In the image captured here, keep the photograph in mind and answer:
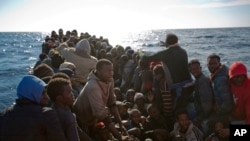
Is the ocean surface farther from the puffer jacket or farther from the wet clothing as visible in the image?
the wet clothing

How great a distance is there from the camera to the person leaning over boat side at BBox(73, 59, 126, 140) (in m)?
4.66

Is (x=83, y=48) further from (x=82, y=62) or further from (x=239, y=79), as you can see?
(x=239, y=79)

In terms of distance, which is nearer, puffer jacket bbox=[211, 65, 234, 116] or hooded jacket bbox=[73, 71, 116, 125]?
hooded jacket bbox=[73, 71, 116, 125]

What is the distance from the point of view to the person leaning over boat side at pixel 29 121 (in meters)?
2.90

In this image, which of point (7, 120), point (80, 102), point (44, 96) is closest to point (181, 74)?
point (80, 102)

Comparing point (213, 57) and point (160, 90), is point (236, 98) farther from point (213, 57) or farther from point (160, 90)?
point (160, 90)

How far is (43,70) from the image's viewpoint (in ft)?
16.3

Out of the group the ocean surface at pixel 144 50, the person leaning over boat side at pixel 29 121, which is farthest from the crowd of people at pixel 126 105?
the ocean surface at pixel 144 50

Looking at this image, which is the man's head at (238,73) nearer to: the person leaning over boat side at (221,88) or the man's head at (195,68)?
the person leaning over boat side at (221,88)

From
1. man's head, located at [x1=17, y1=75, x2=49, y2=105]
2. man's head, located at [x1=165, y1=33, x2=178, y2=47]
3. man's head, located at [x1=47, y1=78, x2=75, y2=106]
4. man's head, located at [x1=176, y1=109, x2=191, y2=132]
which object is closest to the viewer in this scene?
man's head, located at [x1=17, y1=75, x2=49, y2=105]

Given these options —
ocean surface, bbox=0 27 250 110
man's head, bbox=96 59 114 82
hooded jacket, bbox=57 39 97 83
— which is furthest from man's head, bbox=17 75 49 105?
ocean surface, bbox=0 27 250 110

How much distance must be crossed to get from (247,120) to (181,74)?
4.94 ft

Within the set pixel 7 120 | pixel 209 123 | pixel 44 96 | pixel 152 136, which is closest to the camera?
pixel 7 120

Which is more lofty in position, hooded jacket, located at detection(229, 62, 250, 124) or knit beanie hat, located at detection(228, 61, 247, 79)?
knit beanie hat, located at detection(228, 61, 247, 79)
